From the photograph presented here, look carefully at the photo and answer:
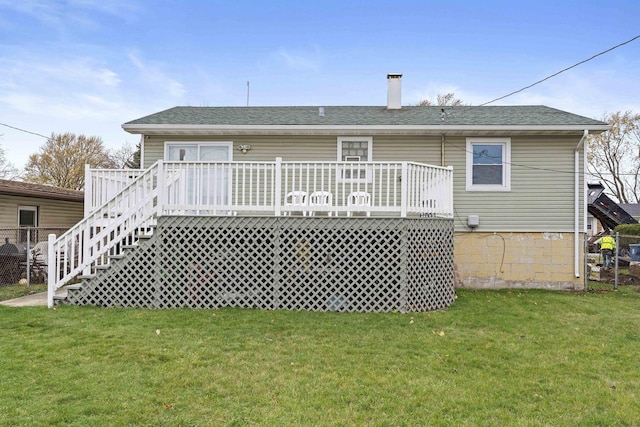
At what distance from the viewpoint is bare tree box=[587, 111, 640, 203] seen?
33.2 m

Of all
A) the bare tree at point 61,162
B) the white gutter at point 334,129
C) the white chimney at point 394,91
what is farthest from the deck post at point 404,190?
the bare tree at point 61,162

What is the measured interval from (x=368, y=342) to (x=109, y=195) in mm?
5813

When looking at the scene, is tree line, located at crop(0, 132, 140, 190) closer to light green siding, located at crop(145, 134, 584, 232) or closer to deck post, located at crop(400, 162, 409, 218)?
light green siding, located at crop(145, 134, 584, 232)

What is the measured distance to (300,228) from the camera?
21.1 ft

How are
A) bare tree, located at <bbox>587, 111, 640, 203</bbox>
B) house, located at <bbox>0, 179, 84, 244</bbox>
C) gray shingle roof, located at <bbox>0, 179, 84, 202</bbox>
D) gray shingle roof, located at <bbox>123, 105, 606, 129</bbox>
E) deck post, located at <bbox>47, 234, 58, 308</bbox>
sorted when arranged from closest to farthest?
1. deck post, located at <bbox>47, 234, 58, 308</bbox>
2. gray shingle roof, located at <bbox>123, 105, 606, 129</bbox>
3. gray shingle roof, located at <bbox>0, 179, 84, 202</bbox>
4. house, located at <bbox>0, 179, 84, 244</bbox>
5. bare tree, located at <bbox>587, 111, 640, 203</bbox>

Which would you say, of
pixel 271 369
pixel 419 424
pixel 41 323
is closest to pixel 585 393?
pixel 419 424

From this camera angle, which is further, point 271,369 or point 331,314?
point 331,314

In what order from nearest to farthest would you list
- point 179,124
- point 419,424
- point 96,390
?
1. point 419,424
2. point 96,390
3. point 179,124

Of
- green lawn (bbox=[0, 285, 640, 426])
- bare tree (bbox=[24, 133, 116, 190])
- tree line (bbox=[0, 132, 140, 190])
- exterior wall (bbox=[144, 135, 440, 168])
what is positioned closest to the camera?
green lawn (bbox=[0, 285, 640, 426])

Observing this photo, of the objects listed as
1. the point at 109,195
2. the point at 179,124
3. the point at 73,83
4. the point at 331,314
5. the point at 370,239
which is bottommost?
the point at 331,314

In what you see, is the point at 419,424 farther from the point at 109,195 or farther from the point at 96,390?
the point at 109,195

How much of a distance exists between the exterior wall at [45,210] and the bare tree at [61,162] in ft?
56.4

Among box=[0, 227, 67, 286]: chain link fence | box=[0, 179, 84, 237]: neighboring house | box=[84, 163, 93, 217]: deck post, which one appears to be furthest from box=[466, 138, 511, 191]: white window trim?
box=[0, 179, 84, 237]: neighboring house

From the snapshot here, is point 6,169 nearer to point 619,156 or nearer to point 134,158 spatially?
point 134,158
